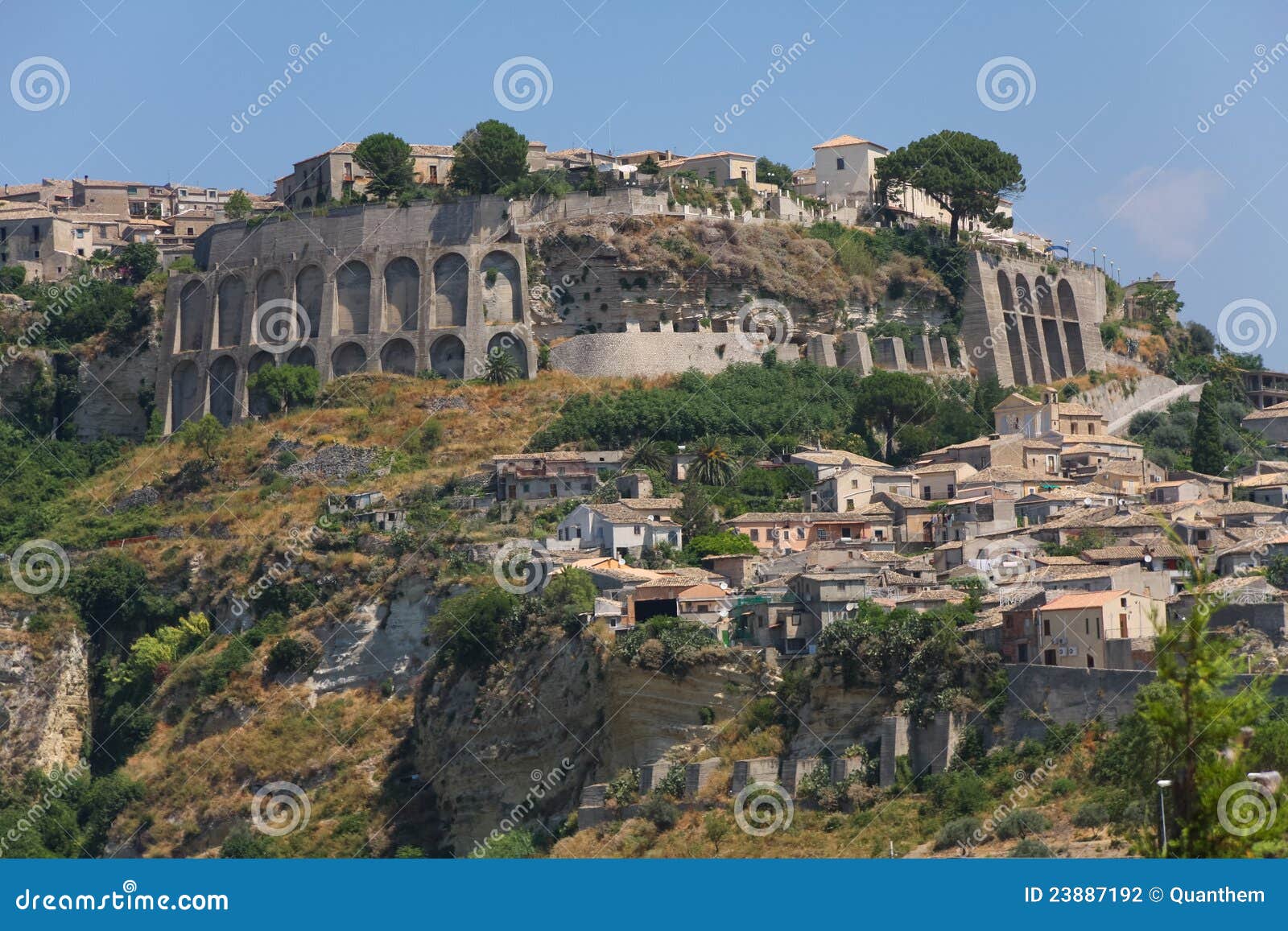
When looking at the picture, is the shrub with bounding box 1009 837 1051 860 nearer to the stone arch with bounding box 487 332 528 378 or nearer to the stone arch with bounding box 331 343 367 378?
the stone arch with bounding box 487 332 528 378

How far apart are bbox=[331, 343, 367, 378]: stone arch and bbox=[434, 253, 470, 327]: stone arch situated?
10.2 feet

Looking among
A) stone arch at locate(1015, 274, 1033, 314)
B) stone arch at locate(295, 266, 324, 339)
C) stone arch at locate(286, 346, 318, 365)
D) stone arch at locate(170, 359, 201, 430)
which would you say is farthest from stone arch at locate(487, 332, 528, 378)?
stone arch at locate(1015, 274, 1033, 314)

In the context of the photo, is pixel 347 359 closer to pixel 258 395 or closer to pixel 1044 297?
pixel 258 395

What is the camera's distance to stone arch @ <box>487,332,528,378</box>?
8744 centimetres

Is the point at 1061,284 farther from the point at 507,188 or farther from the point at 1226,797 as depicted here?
the point at 1226,797

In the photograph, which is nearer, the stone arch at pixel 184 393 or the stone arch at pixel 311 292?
the stone arch at pixel 311 292

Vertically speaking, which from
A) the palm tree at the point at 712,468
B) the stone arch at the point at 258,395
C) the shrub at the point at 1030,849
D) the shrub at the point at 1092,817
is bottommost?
the shrub at the point at 1030,849

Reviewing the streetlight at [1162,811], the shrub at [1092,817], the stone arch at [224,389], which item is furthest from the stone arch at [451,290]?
the streetlight at [1162,811]

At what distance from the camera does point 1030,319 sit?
9756cm

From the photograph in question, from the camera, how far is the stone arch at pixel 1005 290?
9669 cm

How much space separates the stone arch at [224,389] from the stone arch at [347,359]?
4195mm

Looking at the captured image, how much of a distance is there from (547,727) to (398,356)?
31.0 m

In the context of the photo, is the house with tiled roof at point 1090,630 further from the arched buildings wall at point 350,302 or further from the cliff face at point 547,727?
the arched buildings wall at point 350,302

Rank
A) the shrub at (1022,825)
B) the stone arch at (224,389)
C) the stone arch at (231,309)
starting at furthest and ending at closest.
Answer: the stone arch at (231,309) → the stone arch at (224,389) → the shrub at (1022,825)
